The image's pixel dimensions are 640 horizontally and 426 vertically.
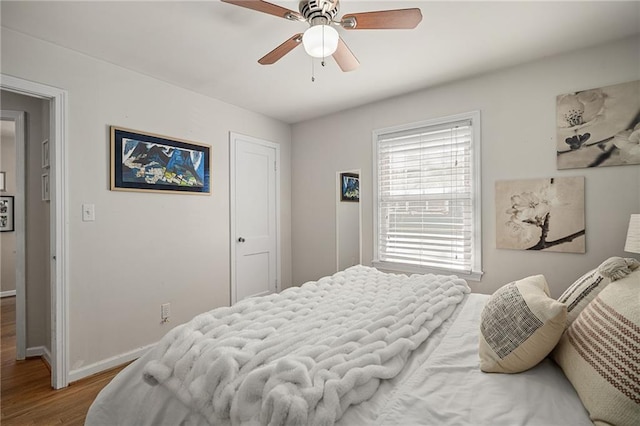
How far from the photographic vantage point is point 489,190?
2660 mm

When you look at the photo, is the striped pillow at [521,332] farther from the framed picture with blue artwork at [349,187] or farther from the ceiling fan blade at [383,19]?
the framed picture with blue artwork at [349,187]

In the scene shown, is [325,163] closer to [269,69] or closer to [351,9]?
[269,69]

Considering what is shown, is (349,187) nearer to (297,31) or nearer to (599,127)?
(297,31)

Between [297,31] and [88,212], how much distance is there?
2.10 meters

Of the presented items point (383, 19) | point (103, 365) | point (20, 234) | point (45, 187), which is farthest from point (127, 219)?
point (383, 19)

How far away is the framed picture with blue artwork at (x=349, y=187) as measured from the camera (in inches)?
144

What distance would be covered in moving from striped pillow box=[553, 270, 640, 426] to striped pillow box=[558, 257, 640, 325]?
39 mm

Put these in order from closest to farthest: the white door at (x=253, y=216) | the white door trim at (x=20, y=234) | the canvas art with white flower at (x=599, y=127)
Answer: the canvas art with white flower at (x=599, y=127) → the white door trim at (x=20, y=234) → the white door at (x=253, y=216)

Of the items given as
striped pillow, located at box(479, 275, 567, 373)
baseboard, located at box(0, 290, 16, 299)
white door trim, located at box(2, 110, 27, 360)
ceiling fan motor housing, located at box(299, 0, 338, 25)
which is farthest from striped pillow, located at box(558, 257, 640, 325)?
baseboard, located at box(0, 290, 16, 299)

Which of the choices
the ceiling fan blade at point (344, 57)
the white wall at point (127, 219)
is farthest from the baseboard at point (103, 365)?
the ceiling fan blade at point (344, 57)

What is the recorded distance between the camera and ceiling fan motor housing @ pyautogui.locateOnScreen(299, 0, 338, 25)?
1.60 metres

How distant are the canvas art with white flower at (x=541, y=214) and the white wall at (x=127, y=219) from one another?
278 centimetres

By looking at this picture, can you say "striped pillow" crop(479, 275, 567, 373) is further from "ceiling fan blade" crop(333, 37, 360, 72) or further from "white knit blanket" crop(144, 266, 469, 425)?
"ceiling fan blade" crop(333, 37, 360, 72)

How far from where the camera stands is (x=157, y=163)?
2762 mm
